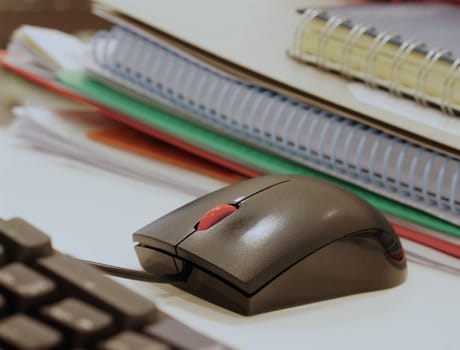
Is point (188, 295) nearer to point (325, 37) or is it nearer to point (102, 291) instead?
point (102, 291)

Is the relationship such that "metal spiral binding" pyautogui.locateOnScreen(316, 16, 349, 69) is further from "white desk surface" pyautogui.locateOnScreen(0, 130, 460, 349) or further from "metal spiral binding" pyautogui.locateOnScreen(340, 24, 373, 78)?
"white desk surface" pyautogui.locateOnScreen(0, 130, 460, 349)

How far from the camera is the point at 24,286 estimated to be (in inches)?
14.4

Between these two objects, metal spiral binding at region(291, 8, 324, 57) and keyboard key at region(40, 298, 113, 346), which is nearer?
keyboard key at region(40, 298, 113, 346)

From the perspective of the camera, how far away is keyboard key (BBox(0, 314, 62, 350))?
0.33 m

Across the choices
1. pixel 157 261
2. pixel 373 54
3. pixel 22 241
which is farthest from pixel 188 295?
pixel 373 54

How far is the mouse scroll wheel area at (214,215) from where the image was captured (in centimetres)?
53

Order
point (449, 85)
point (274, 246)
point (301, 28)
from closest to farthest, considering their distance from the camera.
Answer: point (274, 246) → point (449, 85) → point (301, 28)

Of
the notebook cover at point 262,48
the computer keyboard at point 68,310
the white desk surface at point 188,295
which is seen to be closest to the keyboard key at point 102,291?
the computer keyboard at point 68,310

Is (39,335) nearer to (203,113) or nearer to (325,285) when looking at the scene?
(325,285)

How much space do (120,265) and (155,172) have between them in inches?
8.2

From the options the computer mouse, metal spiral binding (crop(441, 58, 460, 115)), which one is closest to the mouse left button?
the computer mouse

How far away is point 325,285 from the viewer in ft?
1.78

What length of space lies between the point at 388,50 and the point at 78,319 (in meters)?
0.40

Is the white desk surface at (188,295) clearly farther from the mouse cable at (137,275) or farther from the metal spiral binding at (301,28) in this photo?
the metal spiral binding at (301,28)
